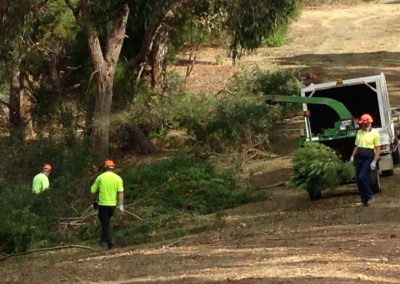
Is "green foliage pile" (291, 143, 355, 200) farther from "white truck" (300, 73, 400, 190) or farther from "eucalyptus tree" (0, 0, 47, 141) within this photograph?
"eucalyptus tree" (0, 0, 47, 141)

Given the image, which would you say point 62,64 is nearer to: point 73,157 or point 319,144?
point 73,157

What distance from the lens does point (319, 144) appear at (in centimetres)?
1684

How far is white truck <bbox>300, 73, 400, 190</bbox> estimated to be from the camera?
57.5ft

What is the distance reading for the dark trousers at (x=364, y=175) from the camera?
1523 cm

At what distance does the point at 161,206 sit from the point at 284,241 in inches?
227

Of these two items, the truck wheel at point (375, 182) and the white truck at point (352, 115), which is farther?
the white truck at point (352, 115)

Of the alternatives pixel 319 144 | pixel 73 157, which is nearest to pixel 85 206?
pixel 73 157

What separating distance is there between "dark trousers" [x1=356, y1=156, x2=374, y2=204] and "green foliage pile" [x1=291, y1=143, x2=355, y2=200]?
28.5 inches

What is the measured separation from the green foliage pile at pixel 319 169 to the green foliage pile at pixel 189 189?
2.46m

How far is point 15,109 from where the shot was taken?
94.2 ft

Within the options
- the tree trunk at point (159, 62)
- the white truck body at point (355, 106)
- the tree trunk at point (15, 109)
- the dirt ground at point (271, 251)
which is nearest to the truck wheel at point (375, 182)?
the dirt ground at point (271, 251)

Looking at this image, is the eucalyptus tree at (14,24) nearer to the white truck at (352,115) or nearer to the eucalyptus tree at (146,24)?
the eucalyptus tree at (146,24)

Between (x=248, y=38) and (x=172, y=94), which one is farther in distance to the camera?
(x=172, y=94)

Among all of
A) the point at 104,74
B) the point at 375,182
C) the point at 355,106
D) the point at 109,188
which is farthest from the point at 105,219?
the point at 104,74
